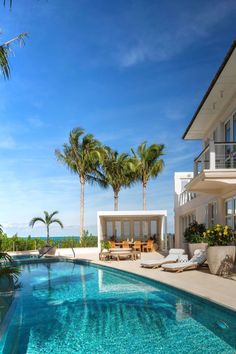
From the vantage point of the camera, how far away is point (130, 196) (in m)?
39.2

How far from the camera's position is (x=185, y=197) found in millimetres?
25922

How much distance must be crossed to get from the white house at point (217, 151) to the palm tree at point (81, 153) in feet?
39.4

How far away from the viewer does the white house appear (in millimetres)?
13055

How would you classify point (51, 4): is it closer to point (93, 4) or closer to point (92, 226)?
point (93, 4)

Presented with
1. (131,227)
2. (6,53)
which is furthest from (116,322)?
(131,227)

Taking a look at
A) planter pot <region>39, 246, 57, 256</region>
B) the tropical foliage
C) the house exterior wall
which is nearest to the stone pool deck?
the tropical foliage

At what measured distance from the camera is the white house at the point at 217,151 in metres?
13.1

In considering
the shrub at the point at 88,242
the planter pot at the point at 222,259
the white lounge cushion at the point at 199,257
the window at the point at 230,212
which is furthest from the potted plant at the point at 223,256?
the shrub at the point at 88,242

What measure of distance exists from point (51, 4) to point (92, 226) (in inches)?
926

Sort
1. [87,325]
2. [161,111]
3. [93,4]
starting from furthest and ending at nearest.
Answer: [161,111] → [93,4] → [87,325]

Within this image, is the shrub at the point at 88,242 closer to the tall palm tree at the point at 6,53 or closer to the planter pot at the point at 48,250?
the planter pot at the point at 48,250

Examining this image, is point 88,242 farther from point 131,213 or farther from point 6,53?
point 6,53

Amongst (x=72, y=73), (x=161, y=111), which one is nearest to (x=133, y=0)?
(x=72, y=73)

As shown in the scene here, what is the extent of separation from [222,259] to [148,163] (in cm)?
2317
